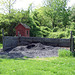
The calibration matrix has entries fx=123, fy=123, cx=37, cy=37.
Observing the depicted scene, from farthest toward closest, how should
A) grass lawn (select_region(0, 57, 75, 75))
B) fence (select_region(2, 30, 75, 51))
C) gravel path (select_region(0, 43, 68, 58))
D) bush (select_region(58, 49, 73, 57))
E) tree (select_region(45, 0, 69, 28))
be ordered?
tree (select_region(45, 0, 69, 28)), fence (select_region(2, 30, 75, 51)), gravel path (select_region(0, 43, 68, 58)), bush (select_region(58, 49, 73, 57)), grass lawn (select_region(0, 57, 75, 75))

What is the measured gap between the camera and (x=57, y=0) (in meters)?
26.2

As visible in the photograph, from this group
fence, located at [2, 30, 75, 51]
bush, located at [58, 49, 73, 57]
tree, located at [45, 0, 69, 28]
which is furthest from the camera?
tree, located at [45, 0, 69, 28]

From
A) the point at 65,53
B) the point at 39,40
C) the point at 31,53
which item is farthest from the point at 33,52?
the point at 39,40

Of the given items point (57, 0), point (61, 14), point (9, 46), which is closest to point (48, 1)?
point (57, 0)

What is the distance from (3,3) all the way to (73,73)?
24.3m

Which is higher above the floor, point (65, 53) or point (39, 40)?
point (39, 40)

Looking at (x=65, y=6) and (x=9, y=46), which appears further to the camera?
(x=65, y=6)

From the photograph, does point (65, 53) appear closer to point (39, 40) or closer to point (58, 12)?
point (39, 40)

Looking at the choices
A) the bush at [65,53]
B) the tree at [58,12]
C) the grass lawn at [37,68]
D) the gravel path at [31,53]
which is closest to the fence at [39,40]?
the gravel path at [31,53]

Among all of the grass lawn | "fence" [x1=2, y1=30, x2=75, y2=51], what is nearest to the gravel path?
"fence" [x1=2, y1=30, x2=75, y2=51]

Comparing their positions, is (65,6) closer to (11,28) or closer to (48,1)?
(48,1)

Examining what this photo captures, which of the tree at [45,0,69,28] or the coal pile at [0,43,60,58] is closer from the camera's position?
the coal pile at [0,43,60,58]

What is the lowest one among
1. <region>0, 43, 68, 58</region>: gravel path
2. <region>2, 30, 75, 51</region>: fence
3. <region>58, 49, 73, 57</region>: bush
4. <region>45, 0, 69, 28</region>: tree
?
<region>0, 43, 68, 58</region>: gravel path

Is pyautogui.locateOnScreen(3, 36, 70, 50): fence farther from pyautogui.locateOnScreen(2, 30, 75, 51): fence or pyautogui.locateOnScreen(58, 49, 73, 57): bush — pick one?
pyautogui.locateOnScreen(58, 49, 73, 57): bush
